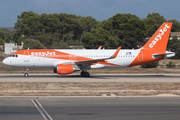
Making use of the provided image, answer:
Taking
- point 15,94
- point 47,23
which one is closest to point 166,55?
point 15,94

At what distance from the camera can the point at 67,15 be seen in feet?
397

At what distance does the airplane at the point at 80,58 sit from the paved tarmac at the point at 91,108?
12943 mm

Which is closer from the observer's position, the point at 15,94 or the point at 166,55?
the point at 15,94

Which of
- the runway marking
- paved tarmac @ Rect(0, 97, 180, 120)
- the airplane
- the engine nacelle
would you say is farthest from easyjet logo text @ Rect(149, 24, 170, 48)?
the runway marking

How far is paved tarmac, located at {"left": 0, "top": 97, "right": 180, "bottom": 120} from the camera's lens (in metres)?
11.6

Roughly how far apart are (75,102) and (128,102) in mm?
3199

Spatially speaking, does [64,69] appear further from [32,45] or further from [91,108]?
[32,45]

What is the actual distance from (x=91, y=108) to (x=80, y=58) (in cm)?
1712

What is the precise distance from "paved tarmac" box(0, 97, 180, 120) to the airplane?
42.5 feet

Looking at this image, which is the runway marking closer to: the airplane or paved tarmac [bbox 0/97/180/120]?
paved tarmac [bbox 0/97/180/120]

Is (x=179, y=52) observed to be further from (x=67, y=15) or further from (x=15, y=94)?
(x=15, y=94)

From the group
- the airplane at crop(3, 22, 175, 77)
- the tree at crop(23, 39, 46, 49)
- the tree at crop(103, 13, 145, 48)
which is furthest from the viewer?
the tree at crop(103, 13, 145, 48)

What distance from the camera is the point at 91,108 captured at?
13.3 m

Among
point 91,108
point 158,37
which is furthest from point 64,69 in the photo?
point 91,108
